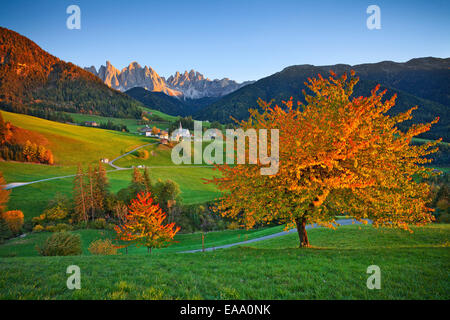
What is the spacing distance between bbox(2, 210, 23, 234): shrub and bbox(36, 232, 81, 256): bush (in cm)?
3201

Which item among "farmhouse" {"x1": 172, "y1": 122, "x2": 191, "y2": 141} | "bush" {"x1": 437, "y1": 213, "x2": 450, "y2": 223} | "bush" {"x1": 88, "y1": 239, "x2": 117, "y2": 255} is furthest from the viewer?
"farmhouse" {"x1": 172, "y1": 122, "x2": 191, "y2": 141}

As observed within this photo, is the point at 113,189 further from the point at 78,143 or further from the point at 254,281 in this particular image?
the point at 254,281

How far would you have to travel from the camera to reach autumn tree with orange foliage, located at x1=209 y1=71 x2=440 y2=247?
39.2ft

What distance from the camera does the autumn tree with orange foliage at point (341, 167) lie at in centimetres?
1195

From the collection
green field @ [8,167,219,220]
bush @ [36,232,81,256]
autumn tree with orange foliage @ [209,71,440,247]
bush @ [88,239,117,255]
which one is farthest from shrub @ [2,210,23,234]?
autumn tree with orange foliage @ [209,71,440,247]

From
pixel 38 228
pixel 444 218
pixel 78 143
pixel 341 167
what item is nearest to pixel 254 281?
pixel 341 167

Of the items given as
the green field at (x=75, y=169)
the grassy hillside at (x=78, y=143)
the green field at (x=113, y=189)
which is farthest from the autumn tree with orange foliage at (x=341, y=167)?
the grassy hillside at (x=78, y=143)

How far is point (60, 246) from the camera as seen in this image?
19.7m

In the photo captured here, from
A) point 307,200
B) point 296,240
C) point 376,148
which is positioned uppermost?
point 376,148

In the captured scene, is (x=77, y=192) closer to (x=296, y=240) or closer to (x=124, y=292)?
(x=296, y=240)

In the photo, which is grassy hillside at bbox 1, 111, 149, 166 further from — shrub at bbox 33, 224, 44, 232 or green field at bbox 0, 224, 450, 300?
green field at bbox 0, 224, 450, 300

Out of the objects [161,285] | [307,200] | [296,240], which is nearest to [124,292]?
[161,285]
